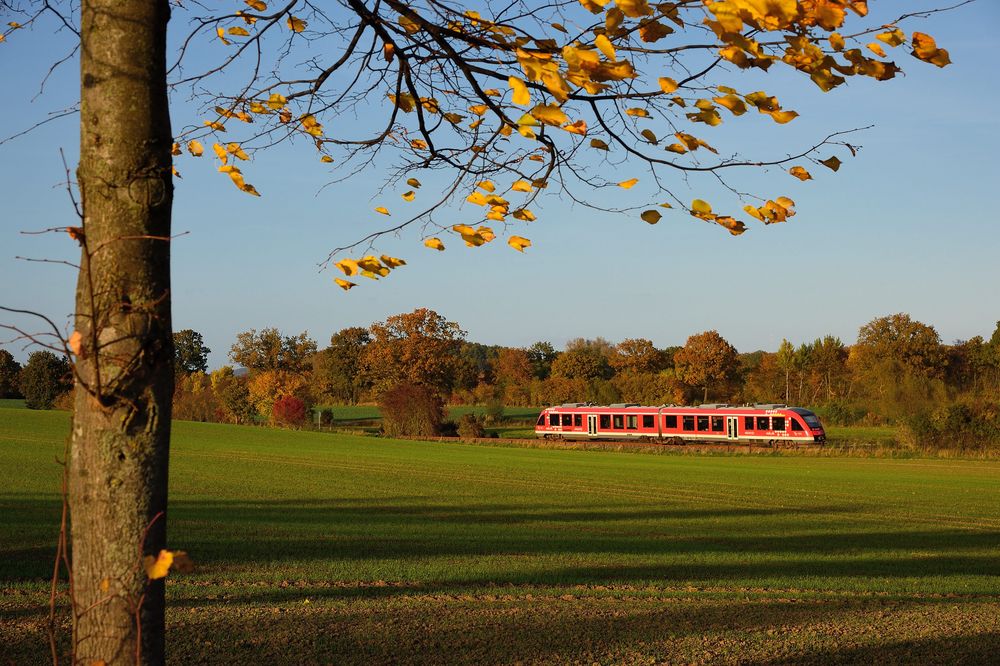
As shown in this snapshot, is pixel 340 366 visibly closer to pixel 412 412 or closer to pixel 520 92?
pixel 412 412

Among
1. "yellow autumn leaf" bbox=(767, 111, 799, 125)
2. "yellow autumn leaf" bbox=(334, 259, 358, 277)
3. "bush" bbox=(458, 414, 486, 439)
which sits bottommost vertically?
"bush" bbox=(458, 414, 486, 439)

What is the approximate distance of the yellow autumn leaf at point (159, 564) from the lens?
2857mm

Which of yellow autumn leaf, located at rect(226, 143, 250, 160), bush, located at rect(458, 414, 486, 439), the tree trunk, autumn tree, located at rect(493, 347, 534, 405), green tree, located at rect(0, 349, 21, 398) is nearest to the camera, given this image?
the tree trunk

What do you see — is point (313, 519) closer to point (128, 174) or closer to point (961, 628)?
point (961, 628)

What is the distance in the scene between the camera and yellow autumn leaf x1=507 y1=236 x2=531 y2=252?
4535 mm

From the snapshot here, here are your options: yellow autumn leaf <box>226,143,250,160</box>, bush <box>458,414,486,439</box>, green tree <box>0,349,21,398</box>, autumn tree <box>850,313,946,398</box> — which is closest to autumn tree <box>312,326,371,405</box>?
green tree <box>0,349,21,398</box>

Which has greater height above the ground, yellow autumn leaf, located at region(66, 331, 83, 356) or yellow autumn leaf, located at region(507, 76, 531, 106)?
yellow autumn leaf, located at region(507, 76, 531, 106)

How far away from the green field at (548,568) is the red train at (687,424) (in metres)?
16.9

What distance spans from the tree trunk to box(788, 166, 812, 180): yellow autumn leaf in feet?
9.00

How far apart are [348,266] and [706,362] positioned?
81606 millimetres

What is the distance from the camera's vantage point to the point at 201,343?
3846 inches

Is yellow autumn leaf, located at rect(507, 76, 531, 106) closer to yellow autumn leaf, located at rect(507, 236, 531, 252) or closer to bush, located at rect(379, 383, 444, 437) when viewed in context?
yellow autumn leaf, located at rect(507, 236, 531, 252)

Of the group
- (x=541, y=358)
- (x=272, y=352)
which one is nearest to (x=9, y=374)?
(x=272, y=352)

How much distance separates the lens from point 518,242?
4.55m
